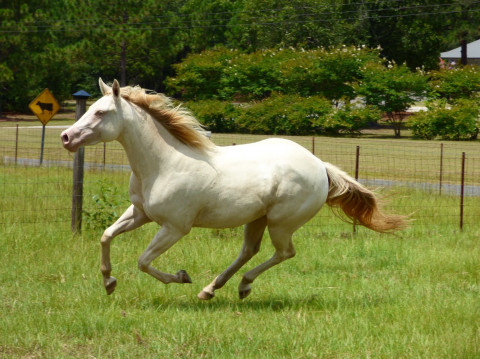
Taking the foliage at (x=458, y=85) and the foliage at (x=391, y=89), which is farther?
the foliage at (x=391, y=89)

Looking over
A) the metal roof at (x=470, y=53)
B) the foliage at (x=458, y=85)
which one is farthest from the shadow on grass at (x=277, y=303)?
the metal roof at (x=470, y=53)

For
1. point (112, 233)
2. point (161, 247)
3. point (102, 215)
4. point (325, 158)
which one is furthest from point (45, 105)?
point (161, 247)

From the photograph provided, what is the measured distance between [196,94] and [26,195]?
31.2m

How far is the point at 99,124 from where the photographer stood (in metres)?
6.68

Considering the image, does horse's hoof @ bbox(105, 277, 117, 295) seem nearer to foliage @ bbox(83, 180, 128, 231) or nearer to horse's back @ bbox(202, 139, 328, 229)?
horse's back @ bbox(202, 139, 328, 229)

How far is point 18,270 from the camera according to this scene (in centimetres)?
812

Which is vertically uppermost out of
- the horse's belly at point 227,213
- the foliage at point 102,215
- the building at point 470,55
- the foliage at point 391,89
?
the building at point 470,55

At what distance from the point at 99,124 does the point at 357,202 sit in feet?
9.28

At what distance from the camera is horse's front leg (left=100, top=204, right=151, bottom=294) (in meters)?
7.00

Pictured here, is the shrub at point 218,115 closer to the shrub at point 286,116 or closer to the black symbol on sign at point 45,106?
the shrub at point 286,116

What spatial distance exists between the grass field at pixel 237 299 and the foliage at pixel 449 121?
2346 cm

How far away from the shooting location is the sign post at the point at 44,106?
75.2 feet

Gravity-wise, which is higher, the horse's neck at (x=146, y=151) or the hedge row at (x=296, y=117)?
the hedge row at (x=296, y=117)

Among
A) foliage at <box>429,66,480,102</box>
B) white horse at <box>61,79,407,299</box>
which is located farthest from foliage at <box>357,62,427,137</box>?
white horse at <box>61,79,407,299</box>
